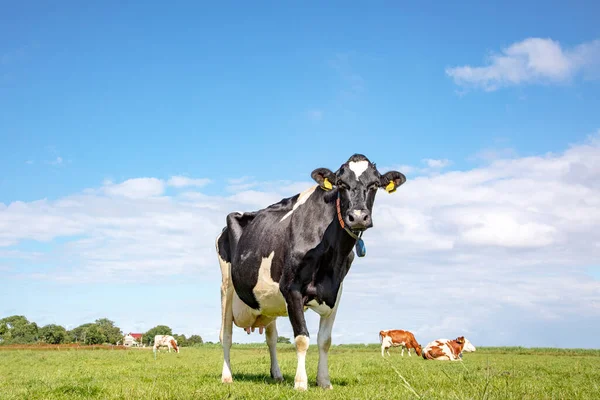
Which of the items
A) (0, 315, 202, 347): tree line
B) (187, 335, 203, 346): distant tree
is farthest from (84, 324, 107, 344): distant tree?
(187, 335, 203, 346): distant tree

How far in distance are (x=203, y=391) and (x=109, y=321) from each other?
9470 cm

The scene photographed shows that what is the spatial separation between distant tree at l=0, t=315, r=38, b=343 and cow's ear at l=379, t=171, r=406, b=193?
95286 millimetres

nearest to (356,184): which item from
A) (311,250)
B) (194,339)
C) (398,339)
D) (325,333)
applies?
(311,250)

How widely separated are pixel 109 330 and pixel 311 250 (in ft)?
298

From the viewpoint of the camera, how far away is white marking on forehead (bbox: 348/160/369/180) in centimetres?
855

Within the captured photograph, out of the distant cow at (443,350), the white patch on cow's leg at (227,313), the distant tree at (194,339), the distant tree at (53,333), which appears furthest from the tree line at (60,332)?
the white patch on cow's leg at (227,313)

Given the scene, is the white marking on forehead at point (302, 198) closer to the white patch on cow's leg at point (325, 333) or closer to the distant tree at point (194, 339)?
the white patch on cow's leg at point (325, 333)

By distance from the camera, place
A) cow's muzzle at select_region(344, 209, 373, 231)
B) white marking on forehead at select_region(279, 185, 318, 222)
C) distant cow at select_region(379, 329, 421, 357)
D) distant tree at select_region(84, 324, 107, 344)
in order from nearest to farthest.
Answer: cow's muzzle at select_region(344, 209, 373, 231) → white marking on forehead at select_region(279, 185, 318, 222) → distant cow at select_region(379, 329, 421, 357) → distant tree at select_region(84, 324, 107, 344)

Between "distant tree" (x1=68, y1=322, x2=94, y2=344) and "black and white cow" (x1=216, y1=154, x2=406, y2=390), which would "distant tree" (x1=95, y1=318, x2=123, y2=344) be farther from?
"black and white cow" (x1=216, y1=154, x2=406, y2=390)

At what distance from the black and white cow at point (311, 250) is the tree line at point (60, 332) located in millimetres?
82810

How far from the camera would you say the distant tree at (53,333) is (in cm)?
8719

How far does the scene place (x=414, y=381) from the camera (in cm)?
947

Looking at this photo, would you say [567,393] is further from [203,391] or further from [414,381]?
[203,391]

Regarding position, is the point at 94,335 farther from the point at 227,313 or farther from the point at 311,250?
the point at 311,250
